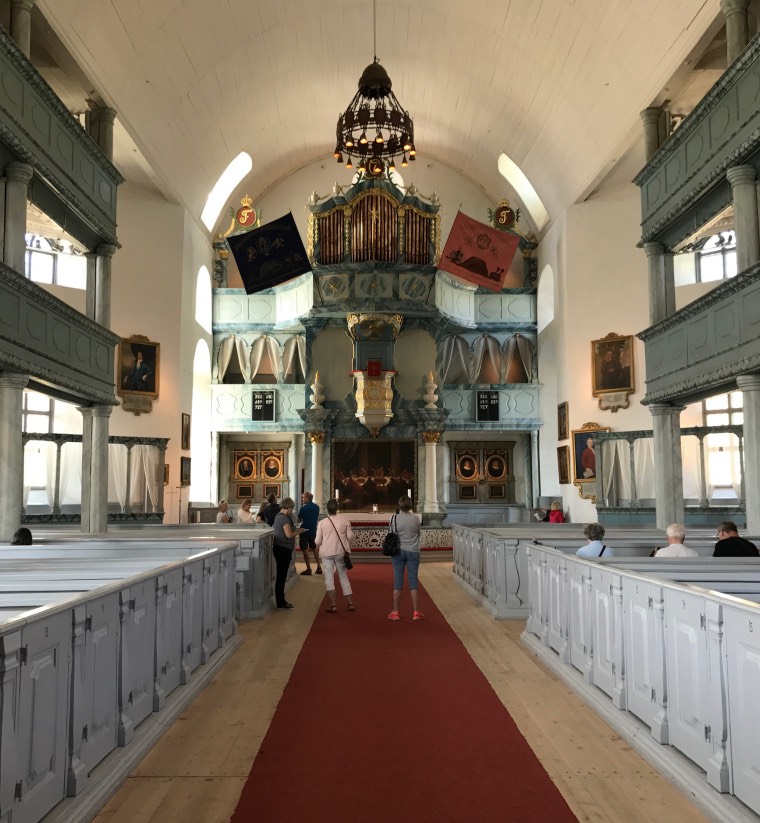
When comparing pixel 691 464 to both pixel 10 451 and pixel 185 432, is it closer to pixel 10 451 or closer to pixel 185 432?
pixel 185 432

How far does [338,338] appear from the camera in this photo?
25047 mm

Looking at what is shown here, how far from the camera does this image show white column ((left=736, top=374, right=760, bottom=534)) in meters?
11.3

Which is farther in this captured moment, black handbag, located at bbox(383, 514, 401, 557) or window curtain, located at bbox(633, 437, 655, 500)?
window curtain, located at bbox(633, 437, 655, 500)

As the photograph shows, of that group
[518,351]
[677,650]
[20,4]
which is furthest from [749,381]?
[518,351]

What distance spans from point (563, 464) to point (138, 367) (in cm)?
1153

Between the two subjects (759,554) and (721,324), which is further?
(721,324)

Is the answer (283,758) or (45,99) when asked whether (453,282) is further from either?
(283,758)

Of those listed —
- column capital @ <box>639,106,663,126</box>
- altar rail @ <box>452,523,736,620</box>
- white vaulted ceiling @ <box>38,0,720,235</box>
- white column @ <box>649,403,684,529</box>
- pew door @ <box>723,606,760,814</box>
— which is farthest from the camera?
column capital @ <box>639,106,663,126</box>

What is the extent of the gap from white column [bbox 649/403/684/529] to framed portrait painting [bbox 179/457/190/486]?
12.3m

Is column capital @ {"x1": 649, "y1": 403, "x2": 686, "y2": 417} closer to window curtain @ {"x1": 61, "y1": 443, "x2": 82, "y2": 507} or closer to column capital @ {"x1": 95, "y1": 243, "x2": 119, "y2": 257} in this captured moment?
column capital @ {"x1": 95, "y1": 243, "x2": 119, "y2": 257}

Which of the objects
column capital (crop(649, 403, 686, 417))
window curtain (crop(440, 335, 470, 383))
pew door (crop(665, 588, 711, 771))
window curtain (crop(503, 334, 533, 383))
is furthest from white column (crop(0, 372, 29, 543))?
window curtain (crop(503, 334, 533, 383))

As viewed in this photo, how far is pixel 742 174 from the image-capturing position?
11.6 m

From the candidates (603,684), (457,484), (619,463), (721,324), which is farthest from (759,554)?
(457,484)

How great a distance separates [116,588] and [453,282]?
21.0 meters
